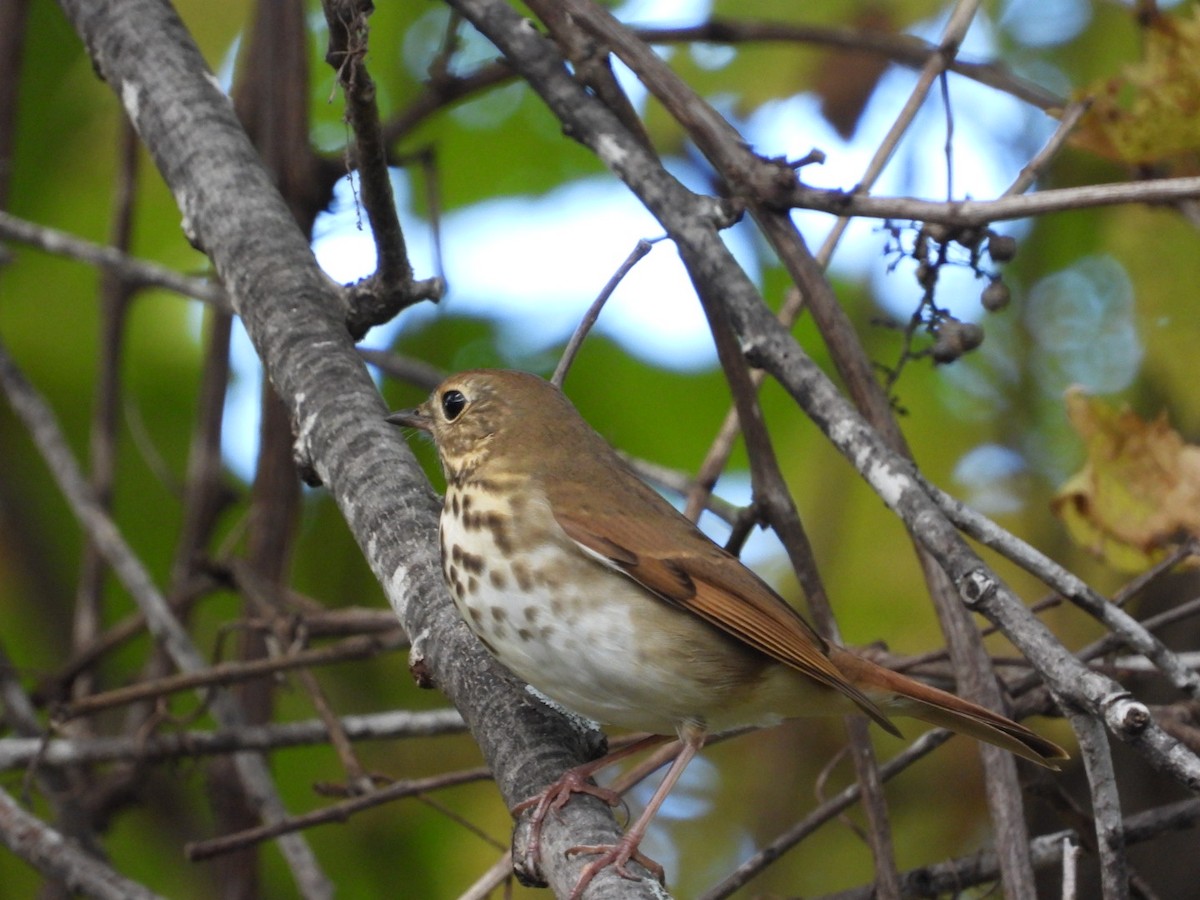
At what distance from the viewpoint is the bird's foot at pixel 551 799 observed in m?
2.22

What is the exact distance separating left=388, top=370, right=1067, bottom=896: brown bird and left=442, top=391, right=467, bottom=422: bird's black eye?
34 centimetres

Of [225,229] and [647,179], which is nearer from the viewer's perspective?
[647,179]

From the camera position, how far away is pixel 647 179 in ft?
9.30

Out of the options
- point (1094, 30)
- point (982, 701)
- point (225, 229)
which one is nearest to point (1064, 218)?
point (1094, 30)

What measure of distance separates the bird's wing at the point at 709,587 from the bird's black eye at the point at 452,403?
600 millimetres

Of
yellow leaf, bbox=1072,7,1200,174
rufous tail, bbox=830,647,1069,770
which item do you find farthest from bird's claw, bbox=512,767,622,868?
yellow leaf, bbox=1072,7,1200,174

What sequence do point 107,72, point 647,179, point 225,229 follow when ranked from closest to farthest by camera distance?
point 647,179 → point 225,229 → point 107,72

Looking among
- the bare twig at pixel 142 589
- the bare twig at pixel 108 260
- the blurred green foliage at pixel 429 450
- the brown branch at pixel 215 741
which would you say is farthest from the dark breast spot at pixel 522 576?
the blurred green foliage at pixel 429 450

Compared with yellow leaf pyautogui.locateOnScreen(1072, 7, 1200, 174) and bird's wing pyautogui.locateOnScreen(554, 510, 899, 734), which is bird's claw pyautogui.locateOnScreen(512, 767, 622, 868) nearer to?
bird's wing pyautogui.locateOnScreen(554, 510, 899, 734)

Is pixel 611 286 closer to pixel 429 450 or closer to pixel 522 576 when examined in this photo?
pixel 522 576

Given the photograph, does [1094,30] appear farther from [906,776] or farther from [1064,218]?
[906,776]

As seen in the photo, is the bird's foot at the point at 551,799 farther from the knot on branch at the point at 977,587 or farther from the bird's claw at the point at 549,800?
the knot on branch at the point at 977,587

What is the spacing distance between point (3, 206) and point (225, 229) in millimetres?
2059

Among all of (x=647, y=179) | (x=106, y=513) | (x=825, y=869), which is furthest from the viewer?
(x=825, y=869)
